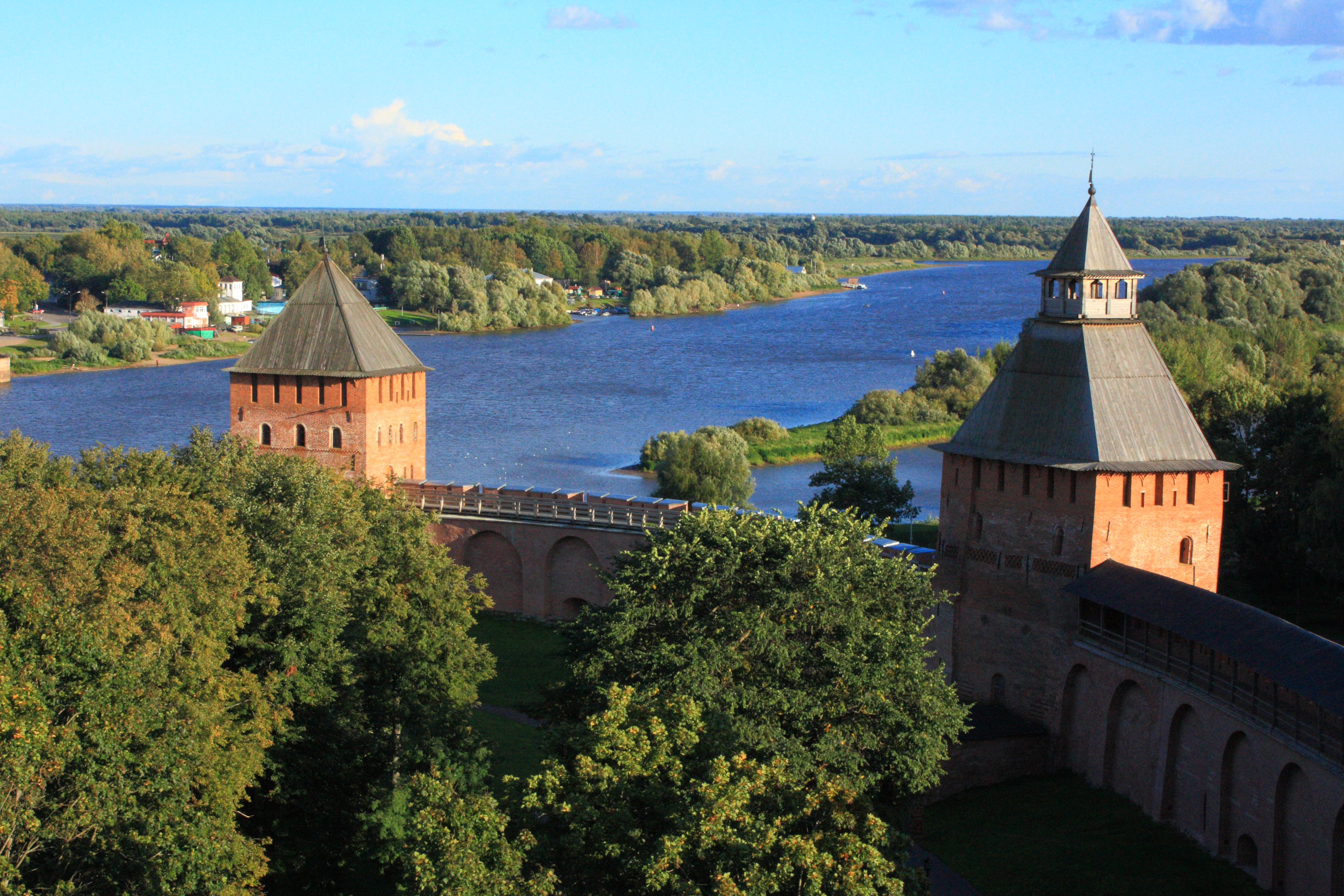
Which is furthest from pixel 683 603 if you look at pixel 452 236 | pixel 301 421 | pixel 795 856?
pixel 452 236

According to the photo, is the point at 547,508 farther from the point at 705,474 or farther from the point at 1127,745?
the point at 1127,745

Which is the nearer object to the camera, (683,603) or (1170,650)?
(683,603)

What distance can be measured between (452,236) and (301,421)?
102321mm

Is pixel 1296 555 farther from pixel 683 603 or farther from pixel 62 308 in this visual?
pixel 62 308

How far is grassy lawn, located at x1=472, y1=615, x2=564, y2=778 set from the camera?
2281 cm

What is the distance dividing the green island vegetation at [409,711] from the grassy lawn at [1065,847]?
1975 mm

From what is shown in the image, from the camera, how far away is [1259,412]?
36250mm

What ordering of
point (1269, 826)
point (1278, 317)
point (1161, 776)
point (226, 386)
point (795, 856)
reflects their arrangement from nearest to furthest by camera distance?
point (795, 856) < point (1269, 826) < point (1161, 776) < point (1278, 317) < point (226, 386)

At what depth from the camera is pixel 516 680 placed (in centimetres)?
2773

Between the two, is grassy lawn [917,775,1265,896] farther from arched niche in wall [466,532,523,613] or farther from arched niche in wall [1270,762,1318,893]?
arched niche in wall [466,532,523,613]

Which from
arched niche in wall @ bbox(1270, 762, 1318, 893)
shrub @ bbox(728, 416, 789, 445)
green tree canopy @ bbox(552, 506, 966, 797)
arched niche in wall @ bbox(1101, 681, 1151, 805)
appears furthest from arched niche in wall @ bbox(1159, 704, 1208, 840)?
shrub @ bbox(728, 416, 789, 445)

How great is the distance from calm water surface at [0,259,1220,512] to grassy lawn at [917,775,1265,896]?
77.9 feet

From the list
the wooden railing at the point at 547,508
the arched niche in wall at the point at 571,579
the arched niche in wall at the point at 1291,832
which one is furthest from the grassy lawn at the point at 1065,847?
the arched niche in wall at the point at 571,579

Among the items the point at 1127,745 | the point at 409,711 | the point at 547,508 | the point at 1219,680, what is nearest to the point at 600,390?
the point at 547,508
